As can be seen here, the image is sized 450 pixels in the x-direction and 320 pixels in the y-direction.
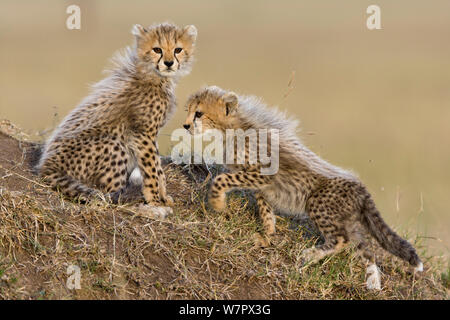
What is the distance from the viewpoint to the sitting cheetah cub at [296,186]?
4.57m

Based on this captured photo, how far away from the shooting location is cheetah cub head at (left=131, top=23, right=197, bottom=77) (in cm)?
499

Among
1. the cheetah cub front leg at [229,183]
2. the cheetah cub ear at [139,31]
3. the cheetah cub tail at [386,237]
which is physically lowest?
the cheetah cub tail at [386,237]

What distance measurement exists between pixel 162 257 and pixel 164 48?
160 centimetres

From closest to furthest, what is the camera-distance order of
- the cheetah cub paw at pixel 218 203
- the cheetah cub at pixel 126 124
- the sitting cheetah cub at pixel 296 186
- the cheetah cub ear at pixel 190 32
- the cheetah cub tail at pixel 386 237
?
the cheetah cub tail at pixel 386 237 → the sitting cheetah cub at pixel 296 186 → the cheetah cub paw at pixel 218 203 → the cheetah cub at pixel 126 124 → the cheetah cub ear at pixel 190 32

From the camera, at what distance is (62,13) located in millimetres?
23125

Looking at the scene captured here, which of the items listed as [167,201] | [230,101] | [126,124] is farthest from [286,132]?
[126,124]

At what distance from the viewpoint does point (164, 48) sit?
16.4 ft

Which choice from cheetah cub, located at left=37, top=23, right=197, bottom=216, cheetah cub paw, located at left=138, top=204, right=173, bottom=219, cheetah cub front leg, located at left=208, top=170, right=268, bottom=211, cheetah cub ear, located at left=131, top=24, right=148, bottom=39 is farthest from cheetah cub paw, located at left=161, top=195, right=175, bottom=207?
cheetah cub ear, located at left=131, top=24, right=148, bottom=39

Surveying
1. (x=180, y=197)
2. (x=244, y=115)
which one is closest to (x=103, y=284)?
(x=180, y=197)

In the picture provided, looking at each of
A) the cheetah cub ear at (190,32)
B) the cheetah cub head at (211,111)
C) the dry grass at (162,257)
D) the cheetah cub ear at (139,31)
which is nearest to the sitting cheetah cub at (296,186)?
the cheetah cub head at (211,111)

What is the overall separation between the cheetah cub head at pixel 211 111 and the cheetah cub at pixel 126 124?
22 cm

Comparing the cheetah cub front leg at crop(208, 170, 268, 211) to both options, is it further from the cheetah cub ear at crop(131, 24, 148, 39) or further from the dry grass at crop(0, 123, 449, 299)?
the cheetah cub ear at crop(131, 24, 148, 39)

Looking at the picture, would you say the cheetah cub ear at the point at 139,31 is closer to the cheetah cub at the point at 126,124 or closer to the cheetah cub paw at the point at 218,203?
the cheetah cub at the point at 126,124

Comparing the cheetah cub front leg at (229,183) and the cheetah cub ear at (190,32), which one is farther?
the cheetah cub ear at (190,32)
